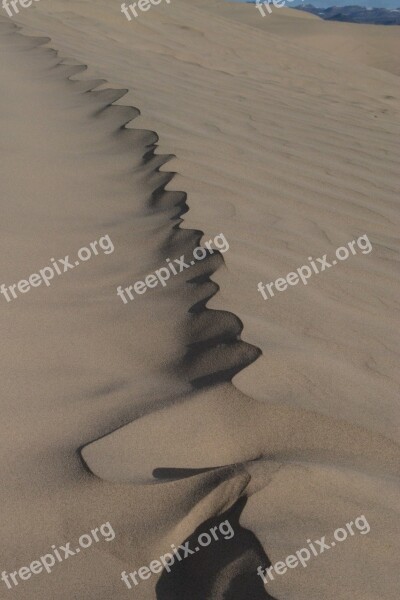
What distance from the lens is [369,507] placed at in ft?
4.28

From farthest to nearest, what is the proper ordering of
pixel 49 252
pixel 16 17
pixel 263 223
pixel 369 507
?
1. pixel 16 17
2. pixel 263 223
3. pixel 49 252
4. pixel 369 507

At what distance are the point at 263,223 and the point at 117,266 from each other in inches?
26.7

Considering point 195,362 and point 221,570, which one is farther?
point 195,362

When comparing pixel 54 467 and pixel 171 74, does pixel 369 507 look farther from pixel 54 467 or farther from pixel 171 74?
pixel 171 74

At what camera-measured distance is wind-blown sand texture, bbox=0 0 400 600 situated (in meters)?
1.23

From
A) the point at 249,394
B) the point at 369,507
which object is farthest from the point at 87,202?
the point at 369,507

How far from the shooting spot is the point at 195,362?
177cm

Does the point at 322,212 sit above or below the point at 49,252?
below

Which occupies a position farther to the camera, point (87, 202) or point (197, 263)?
point (87, 202)

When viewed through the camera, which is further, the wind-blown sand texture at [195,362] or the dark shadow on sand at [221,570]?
the wind-blown sand texture at [195,362]

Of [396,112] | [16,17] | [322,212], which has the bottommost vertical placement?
[396,112]

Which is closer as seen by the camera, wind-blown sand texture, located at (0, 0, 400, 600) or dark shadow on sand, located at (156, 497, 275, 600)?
dark shadow on sand, located at (156, 497, 275, 600)

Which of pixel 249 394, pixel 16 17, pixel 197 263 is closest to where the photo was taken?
pixel 249 394

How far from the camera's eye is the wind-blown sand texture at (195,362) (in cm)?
123
